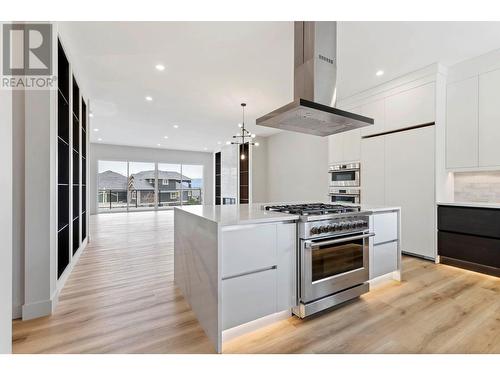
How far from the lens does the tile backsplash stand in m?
3.21

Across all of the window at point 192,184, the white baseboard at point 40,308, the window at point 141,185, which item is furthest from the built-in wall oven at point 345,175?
the window at point 141,185

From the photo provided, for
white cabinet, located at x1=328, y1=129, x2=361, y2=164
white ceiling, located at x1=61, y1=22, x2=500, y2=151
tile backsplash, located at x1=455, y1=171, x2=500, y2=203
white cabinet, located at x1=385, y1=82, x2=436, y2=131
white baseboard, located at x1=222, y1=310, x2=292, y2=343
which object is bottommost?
white baseboard, located at x1=222, y1=310, x2=292, y2=343

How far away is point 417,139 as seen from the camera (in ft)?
11.6

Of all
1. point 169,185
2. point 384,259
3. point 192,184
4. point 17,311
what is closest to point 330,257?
point 384,259

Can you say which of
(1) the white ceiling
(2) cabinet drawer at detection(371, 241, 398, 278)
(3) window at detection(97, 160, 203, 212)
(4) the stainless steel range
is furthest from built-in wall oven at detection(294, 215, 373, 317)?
(3) window at detection(97, 160, 203, 212)

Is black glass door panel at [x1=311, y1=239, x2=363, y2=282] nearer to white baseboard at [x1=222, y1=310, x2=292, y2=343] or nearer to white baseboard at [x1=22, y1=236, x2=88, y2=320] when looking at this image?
white baseboard at [x1=222, y1=310, x2=292, y2=343]

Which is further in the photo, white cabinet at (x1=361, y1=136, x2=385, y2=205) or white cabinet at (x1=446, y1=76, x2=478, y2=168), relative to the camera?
white cabinet at (x1=361, y1=136, x2=385, y2=205)

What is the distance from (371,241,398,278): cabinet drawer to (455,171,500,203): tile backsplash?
1.77 meters

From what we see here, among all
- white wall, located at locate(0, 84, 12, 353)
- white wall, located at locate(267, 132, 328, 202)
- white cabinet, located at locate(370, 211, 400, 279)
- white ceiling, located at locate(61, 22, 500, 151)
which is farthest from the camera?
white wall, located at locate(267, 132, 328, 202)

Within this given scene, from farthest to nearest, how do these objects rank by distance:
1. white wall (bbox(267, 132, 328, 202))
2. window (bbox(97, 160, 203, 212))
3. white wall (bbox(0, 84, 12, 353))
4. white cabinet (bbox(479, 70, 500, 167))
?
window (bbox(97, 160, 203, 212))
white wall (bbox(267, 132, 328, 202))
white cabinet (bbox(479, 70, 500, 167))
white wall (bbox(0, 84, 12, 353))

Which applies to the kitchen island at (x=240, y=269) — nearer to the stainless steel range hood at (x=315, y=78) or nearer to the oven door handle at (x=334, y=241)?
the oven door handle at (x=334, y=241)
